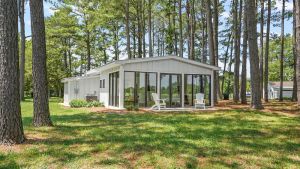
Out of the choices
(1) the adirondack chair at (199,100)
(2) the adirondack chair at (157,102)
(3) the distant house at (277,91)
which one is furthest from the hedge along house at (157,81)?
(3) the distant house at (277,91)

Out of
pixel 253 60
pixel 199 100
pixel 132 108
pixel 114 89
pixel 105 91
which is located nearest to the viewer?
pixel 253 60

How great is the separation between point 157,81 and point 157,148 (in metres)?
10.7

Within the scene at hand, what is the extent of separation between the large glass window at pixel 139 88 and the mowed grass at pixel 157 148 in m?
7.43

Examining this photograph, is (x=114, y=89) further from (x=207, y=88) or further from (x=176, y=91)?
(x=207, y=88)

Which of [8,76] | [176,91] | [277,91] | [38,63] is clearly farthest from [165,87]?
[277,91]

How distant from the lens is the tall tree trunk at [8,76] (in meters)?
5.87

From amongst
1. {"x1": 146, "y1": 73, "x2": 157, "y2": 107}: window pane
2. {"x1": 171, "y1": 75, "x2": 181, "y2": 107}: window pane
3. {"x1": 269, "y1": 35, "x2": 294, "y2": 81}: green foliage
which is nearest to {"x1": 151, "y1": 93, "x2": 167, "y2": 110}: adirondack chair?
{"x1": 146, "y1": 73, "x2": 157, "y2": 107}: window pane

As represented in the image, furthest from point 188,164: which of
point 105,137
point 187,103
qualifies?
point 187,103

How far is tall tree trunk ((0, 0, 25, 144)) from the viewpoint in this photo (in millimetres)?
5867

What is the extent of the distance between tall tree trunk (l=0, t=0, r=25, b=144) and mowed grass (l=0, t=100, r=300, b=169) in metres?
0.38

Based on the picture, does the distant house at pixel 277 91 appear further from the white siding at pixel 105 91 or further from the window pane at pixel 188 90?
the white siding at pixel 105 91

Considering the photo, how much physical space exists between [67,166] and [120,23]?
28957mm

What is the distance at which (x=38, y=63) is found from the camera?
825 cm

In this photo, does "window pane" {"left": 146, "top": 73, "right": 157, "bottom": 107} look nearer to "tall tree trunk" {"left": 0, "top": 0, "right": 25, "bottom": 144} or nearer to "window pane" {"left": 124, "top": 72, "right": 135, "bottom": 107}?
"window pane" {"left": 124, "top": 72, "right": 135, "bottom": 107}
